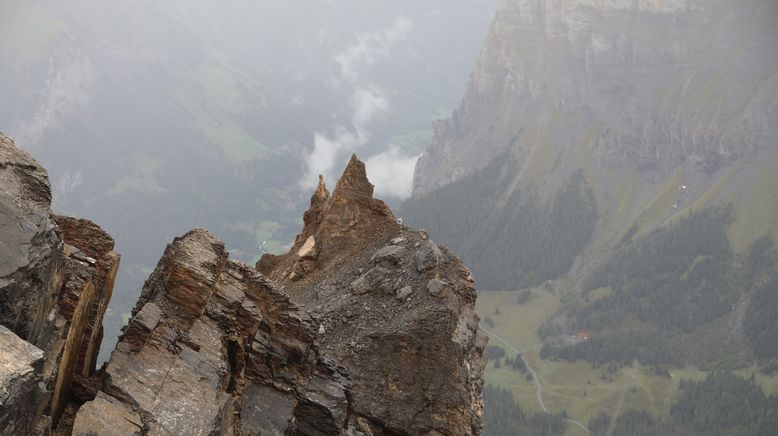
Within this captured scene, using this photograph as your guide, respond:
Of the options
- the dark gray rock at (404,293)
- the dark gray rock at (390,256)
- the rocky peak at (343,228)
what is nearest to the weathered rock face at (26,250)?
the dark gray rock at (404,293)

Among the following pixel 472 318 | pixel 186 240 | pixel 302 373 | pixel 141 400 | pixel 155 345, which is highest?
pixel 472 318

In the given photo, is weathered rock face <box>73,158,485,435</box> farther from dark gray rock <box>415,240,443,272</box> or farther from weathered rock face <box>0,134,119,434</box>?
weathered rock face <box>0,134,119,434</box>

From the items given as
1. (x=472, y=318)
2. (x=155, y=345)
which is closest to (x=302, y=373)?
(x=155, y=345)

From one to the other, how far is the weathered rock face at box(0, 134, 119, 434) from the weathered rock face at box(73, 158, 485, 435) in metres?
1.61

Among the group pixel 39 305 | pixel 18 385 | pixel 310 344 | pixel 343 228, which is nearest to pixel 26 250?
pixel 39 305

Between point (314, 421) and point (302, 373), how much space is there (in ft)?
7.31

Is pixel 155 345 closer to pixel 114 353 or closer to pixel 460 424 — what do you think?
pixel 114 353

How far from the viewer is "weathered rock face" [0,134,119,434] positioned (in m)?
23.3

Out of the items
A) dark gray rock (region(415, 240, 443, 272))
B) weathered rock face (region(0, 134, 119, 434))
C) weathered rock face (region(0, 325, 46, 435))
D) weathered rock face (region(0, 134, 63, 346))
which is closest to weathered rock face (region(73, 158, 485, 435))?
dark gray rock (region(415, 240, 443, 272))

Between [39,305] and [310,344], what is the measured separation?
16924mm

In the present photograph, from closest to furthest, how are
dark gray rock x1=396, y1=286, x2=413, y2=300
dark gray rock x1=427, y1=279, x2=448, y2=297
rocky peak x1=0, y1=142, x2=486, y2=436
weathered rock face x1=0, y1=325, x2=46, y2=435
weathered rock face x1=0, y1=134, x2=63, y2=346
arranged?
weathered rock face x1=0, y1=325, x2=46, y2=435, weathered rock face x1=0, y1=134, x2=63, y2=346, rocky peak x1=0, y1=142, x2=486, y2=436, dark gray rock x1=427, y1=279, x2=448, y2=297, dark gray rock x1=396, y1=286, x2=413, y2=300

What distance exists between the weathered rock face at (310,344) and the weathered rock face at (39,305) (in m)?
1.61

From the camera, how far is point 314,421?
131ft

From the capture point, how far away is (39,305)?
26516 mm
